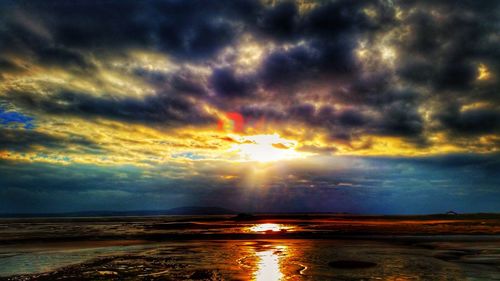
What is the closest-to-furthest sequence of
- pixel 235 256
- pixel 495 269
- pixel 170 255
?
pixel 495 269, pixel 235 256, pixel 170 255

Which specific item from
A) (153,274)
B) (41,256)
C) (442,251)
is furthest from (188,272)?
(442,251)

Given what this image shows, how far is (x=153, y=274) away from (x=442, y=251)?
25433 millimetres

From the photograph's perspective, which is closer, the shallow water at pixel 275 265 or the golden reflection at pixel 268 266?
the golden reflection at pixel 268 266

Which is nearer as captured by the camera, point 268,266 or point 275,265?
point 268,266

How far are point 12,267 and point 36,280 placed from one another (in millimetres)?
7123

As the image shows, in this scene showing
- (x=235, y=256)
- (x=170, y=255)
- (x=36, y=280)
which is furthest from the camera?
(x=170, y=255)

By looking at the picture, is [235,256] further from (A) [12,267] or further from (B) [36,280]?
(A) [12,267]

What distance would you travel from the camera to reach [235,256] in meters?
26.3

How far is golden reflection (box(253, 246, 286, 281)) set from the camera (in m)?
18.0

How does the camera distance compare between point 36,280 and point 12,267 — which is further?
point 12,267

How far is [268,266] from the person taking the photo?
21297 mm

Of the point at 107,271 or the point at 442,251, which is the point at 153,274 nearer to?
the point at 107,271

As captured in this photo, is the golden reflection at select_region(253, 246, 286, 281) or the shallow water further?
the shallow water

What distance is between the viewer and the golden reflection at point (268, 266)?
59.1 feet
